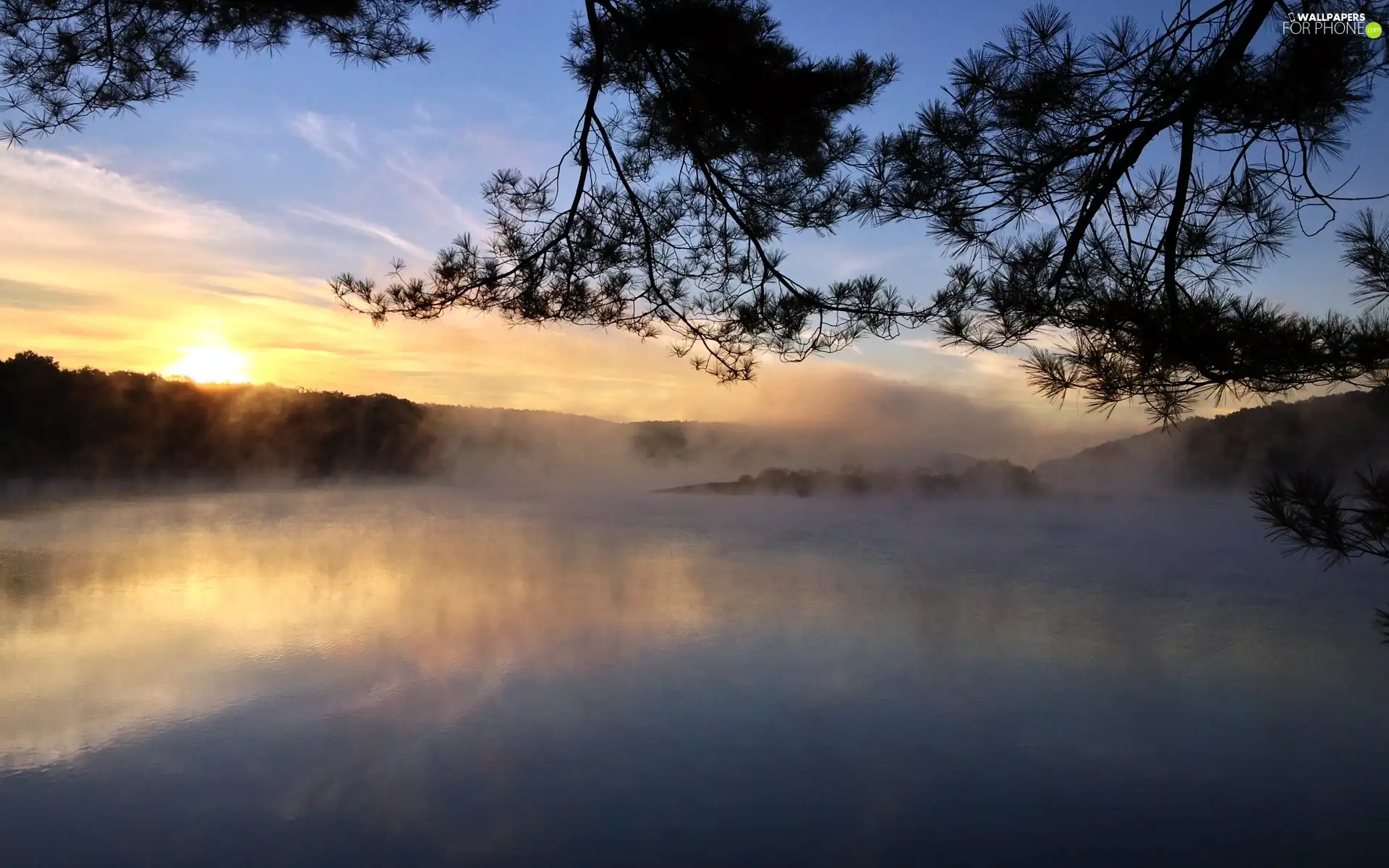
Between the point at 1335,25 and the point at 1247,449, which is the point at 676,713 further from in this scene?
the point at 1247,449

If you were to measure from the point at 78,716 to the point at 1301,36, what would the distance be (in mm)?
3386

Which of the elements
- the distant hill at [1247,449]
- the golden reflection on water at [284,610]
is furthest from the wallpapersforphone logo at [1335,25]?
the golden reflection on water at [284,610]

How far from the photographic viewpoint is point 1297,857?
1319 millimetres

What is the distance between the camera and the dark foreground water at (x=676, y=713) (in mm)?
1368

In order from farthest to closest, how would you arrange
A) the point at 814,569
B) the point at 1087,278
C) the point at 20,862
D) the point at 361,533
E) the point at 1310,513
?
the point at 361,533
the point at 814,569
the point at 1087,278
the point at 1310,513
the point at 20,862

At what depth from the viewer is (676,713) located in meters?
1.92

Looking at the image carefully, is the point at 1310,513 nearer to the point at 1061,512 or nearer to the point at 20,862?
the point at 20,862

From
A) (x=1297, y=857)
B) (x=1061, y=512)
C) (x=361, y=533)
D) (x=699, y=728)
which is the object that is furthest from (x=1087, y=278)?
(x=1061, y=512)

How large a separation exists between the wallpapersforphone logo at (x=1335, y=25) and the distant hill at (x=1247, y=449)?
0.87 m

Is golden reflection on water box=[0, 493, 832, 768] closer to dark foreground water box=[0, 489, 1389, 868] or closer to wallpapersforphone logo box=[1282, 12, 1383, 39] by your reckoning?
dark foreground water box=[0, 489, 1389, 868]

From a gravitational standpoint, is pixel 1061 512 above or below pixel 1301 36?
Result: below

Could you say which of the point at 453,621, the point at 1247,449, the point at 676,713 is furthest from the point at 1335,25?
the point at 1247,449

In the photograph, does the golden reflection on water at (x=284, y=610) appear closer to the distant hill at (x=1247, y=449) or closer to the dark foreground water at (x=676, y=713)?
the dark foreground water at (x=676, y=713)

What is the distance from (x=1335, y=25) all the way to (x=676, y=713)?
2318mm
